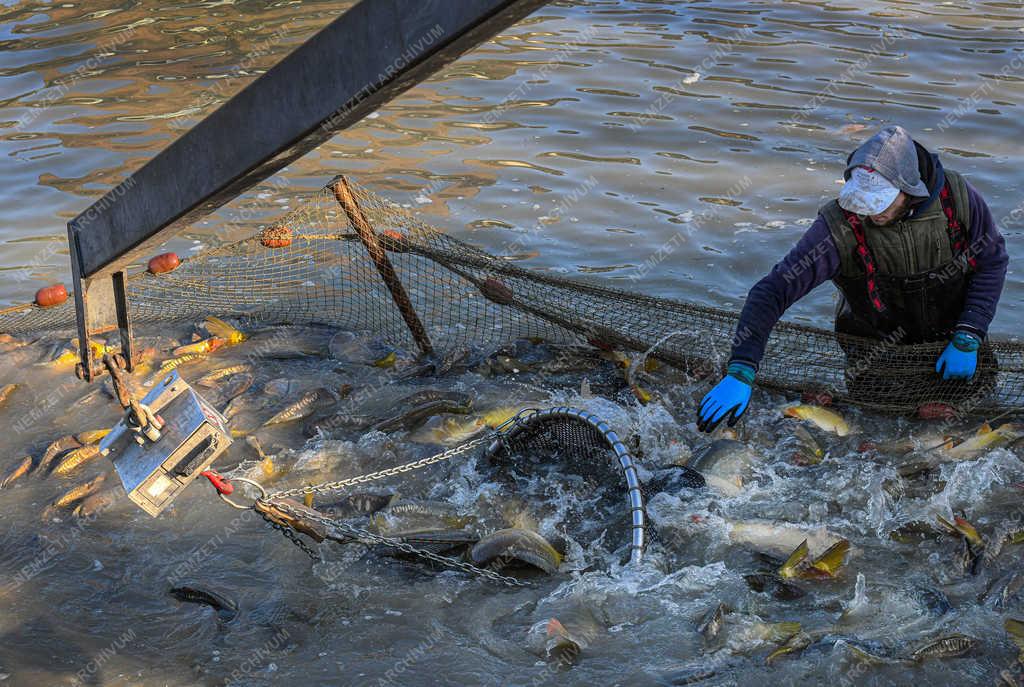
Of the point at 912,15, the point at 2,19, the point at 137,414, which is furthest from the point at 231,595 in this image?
the point at 2,19

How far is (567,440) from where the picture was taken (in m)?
4.75

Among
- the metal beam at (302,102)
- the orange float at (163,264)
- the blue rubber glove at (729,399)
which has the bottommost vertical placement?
the blue rubber glove at (729,399)

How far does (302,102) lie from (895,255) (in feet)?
10.8

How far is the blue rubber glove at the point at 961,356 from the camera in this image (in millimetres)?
4848

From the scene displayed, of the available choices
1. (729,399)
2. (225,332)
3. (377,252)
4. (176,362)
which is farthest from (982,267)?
(176,362)

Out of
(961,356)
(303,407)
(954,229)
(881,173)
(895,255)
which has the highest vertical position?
(881,173)

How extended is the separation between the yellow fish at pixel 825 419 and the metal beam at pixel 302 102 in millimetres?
3398

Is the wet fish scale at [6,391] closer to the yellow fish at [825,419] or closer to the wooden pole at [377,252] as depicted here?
the wooden pole at [377,252]

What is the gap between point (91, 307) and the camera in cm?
446

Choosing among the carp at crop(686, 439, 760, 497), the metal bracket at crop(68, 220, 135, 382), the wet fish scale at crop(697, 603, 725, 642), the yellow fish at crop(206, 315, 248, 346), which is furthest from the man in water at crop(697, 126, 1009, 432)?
the yellow fish at crop(206, 315, 248, 346)

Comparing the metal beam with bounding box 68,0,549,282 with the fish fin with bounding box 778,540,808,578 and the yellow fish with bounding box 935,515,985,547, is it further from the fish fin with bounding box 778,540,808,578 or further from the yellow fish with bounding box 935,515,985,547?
the yellow fish with bounding box 935,515,985,547

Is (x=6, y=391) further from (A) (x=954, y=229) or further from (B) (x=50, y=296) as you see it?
(A) (x=954, y=229)

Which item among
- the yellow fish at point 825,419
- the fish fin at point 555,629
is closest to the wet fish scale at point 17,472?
the fish fin at point 555,629

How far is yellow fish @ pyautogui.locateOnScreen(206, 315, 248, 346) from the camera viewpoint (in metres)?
6.71
